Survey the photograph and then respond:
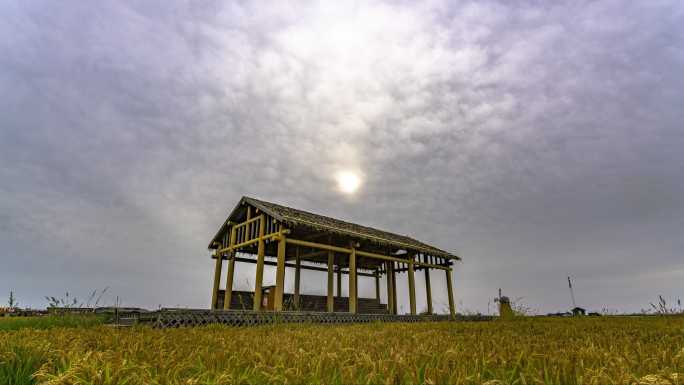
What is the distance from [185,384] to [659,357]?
3.77 meters

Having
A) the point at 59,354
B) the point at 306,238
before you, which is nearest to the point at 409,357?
the point at 59,354

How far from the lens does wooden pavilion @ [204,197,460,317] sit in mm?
15516

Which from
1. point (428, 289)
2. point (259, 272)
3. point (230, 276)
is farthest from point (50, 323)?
point (428, 289)

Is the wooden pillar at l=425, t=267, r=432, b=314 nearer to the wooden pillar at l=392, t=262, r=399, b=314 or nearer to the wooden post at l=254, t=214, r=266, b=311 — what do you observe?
the wooden pillar at l=392, t=262, r=399, b=314

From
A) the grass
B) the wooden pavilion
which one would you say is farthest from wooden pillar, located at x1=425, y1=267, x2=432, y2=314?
the grass

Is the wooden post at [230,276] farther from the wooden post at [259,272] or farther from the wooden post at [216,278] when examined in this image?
the wooden post at [259,272]

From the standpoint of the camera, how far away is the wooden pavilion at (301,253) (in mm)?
15516

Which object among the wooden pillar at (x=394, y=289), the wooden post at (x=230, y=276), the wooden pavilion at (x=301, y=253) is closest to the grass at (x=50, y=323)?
the wooden pavilion at (x=301, y=253)

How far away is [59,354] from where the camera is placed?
344 centimetres

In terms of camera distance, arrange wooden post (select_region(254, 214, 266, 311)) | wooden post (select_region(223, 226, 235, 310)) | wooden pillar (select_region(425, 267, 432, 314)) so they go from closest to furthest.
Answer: wooden post (select_region(254, 214, 266, 311))
wooden post (select_region(223, 226, 235, 310))
wooden pillar (select_region(425, 267, 432, 314))

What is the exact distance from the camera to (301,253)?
72.6ft

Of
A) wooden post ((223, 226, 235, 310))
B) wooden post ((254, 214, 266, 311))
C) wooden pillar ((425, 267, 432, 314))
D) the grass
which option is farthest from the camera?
wooden pillar ((425, 267, 432, 314))

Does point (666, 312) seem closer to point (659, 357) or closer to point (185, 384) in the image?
point (659, 357)

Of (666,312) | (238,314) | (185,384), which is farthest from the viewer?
(666,312)
